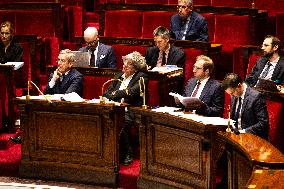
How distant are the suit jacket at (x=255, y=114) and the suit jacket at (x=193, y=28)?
1.46 m

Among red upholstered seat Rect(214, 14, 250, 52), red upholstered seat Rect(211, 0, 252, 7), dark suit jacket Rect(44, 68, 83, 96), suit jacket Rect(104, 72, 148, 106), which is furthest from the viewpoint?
red upholstered seat Rect(211, 0, 252, 7)

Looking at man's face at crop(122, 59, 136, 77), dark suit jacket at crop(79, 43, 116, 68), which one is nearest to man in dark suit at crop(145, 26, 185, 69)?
dark suit jacket at crop(79, 43, 116, 68)

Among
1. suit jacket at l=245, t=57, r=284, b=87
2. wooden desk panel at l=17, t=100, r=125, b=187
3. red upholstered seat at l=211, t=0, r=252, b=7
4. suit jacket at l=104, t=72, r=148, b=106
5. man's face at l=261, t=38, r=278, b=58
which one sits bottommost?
wooden desk panel at l=17, t=100, r=125, b=187

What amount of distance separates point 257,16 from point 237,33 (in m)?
0.20

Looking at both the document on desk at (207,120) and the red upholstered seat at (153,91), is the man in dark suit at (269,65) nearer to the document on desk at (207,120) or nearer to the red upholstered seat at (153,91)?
the red upholstered seat at (153,91)

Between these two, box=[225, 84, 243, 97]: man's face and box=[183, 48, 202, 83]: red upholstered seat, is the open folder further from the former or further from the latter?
box=[183, 48, 202, 83]: red upholstered seat

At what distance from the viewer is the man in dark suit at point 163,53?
432 centimetres

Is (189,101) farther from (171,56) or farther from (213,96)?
(171,56)

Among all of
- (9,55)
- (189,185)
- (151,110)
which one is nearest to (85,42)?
(9,55)

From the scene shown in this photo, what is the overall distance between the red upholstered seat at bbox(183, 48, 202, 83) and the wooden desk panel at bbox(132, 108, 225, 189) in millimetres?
968

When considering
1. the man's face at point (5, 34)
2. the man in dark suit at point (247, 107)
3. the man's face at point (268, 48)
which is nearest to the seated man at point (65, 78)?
the man's face at point (5, 34)

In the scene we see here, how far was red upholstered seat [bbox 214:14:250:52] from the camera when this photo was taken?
482 cm

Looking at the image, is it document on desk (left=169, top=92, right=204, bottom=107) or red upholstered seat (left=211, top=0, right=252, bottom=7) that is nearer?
document on desk (left=169, top=92, right=204, bottom=107)

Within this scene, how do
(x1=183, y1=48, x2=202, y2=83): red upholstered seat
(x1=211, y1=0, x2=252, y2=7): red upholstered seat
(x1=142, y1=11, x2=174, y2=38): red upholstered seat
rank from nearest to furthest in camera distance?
(x1=183, y1=48, x2=202, y2=83): red upholstered seat
(x1=142, y1=11, x2=174, y2=38): red upholstered seat
(x1=211, y1=0, x2=252, y2=7): red upholstered seat
